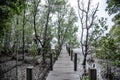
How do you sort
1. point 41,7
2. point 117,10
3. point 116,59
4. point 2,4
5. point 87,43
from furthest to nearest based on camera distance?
point 41,7, point 87,43, point 117,10, point 116,59, point 2,4

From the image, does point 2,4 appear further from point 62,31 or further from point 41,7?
point 62,31

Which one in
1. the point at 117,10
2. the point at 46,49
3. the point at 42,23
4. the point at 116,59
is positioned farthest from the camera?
the point at 42,23

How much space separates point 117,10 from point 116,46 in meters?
2.80

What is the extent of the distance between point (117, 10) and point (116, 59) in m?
3.74

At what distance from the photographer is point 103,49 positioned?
12625mm

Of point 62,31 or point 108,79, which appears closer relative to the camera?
point 108,79

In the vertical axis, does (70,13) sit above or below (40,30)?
above

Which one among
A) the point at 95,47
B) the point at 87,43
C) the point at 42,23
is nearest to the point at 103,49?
the point at 95,47

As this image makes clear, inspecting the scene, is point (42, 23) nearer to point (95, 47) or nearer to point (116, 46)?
point (95, 47)

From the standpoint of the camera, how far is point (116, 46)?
1291cm

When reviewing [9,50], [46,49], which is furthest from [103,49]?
[9,50]

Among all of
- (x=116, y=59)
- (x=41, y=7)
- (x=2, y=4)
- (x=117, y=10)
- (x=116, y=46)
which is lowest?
(x=116, y=59)

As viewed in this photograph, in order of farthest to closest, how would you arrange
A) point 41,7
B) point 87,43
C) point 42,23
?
point 42,23 < point 41,7 < point 87,43

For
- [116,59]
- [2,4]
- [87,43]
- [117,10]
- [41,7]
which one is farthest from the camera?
[41,7]
